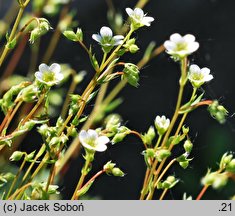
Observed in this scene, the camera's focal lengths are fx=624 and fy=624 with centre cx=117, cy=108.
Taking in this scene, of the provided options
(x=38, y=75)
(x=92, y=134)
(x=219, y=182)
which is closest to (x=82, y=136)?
(x=92, y=134)

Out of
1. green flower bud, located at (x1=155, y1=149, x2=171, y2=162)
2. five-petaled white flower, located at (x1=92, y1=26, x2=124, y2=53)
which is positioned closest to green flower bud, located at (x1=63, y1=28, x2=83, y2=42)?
five-petaled white flower, located at (x1=92, y1=26, x2=124, y2=53)

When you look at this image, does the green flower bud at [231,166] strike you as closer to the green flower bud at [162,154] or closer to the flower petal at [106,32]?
the green flower bud at [162,154]

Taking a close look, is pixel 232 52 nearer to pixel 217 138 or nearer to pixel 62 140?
pixel 217 138

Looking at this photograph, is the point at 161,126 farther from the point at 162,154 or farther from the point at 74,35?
the point at 74,35

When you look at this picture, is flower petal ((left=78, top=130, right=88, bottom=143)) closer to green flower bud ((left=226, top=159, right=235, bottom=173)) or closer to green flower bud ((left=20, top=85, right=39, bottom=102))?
green flower bud ((left=20, top=85, right=39, bottom=102))

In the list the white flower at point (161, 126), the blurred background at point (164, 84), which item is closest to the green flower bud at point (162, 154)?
the white flower at point (161, 126)
